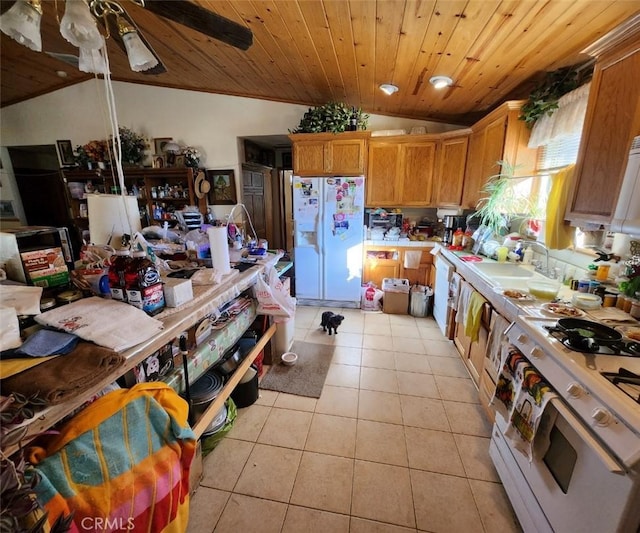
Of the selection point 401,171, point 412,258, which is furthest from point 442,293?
point 401,171

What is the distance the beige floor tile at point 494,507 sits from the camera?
4.30ft

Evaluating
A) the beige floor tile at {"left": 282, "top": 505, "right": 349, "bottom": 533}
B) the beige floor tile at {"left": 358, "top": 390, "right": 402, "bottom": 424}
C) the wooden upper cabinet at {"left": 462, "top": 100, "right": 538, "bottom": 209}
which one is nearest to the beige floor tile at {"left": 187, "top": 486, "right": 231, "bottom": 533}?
the beige floor tile at {"left": 282, "top": 505, "right": 349, "bottom": 533}

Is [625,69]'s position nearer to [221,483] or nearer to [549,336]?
[549,336]

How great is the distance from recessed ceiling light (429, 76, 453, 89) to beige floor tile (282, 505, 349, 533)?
3157 mm

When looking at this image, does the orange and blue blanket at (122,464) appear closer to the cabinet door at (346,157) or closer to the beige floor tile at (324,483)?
the beige floor tile at (324,483)

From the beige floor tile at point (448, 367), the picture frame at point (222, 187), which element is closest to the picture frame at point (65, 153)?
the picture frame at point (222, 187)

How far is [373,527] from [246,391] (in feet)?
3.56

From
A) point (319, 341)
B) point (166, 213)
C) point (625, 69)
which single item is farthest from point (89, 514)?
point (166, 213)

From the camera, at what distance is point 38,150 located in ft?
15.7

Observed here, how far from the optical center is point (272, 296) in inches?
79.4

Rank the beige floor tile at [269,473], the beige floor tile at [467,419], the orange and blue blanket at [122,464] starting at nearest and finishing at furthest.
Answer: the orange and blue blanket at [122,464] → the beige floor tile at [269,473] → the beige floor tile at [467,419]

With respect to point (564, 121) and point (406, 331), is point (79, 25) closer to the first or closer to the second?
point (564, 121)

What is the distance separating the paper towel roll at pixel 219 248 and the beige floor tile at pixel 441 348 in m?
2.11

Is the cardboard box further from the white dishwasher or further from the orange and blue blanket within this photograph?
the orange and blue blanket
